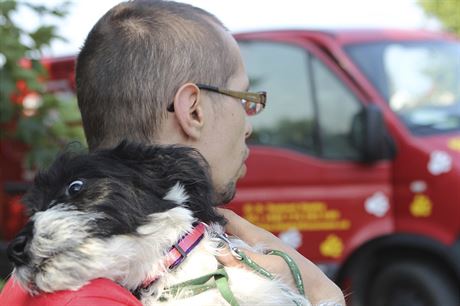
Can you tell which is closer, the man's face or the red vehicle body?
the man's face

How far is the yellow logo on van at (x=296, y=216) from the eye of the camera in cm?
533

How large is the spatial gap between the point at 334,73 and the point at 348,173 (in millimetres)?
699

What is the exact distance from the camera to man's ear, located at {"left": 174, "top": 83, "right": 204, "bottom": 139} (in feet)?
5.29

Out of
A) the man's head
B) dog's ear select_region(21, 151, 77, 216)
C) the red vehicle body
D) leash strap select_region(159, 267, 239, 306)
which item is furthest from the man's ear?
the red vehicle body

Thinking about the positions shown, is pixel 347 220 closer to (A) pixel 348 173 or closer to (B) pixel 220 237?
(A) pixel 348 173

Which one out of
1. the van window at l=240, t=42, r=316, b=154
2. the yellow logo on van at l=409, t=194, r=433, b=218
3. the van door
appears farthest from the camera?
the van window at l=240, t=42, r=316, b=154

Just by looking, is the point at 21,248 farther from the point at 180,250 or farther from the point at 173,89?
the point at 173,89

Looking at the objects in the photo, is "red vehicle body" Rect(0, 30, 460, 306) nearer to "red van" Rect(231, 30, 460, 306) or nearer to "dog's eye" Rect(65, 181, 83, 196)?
"red van" Rect(231, 30, 460, 306)

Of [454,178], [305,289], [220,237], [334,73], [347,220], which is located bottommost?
[347,220]

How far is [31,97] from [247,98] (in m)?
3.07

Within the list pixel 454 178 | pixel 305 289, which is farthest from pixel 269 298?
pixel 454 178

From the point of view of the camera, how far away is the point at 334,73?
18.0 feet

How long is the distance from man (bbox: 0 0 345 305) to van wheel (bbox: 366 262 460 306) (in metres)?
3.69

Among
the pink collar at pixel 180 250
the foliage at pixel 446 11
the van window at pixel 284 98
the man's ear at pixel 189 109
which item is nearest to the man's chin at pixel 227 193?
the man's ear at pixel 189 109
